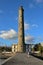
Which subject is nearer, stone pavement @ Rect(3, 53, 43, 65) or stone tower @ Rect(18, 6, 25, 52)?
stone pavement @ Rect(3, 53, 43, 65)

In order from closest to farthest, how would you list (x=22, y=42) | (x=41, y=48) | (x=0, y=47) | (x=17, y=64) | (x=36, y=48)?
(x=17, y=64), (x=22, y=42), (x=41, y=48), (x=36, y=48), (x=0, y=47)

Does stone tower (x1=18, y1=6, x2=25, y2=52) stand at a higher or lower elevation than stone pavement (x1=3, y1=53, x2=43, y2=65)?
higher

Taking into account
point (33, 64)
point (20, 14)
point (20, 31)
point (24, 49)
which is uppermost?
point (20, 14)

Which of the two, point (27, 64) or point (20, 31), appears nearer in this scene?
point (27, 64)

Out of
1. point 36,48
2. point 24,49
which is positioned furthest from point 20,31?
point 36,48

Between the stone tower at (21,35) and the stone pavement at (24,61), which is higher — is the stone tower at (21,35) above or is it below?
above

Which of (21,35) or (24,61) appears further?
(21,35)

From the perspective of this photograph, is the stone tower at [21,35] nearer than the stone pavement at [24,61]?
No

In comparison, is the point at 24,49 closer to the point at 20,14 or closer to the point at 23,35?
the point at 23,35

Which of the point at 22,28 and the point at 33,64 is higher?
the point at 22,28

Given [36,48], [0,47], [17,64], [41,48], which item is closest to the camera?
[17,64]

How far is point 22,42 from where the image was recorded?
76188 millimetres

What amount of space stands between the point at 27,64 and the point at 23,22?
57587 millimetres

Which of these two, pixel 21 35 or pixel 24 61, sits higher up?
pixel 21 35
